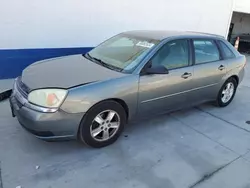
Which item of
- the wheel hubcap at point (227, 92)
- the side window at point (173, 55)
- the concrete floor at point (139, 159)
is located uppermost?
the side window at point (173, 55)

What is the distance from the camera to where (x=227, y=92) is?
16.5ft

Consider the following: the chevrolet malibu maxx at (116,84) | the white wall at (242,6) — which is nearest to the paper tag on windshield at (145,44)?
the chevrolet malibu maxx at (116,84)

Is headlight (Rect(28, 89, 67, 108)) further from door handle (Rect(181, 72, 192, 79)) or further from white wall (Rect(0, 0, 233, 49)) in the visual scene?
white wall (Rect(0, 0, 233, 49))

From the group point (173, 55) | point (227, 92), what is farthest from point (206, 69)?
point (227, 92)

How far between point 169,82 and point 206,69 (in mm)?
920

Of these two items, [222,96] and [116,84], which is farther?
[222,96]

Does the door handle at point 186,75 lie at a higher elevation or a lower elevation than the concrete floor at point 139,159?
higher

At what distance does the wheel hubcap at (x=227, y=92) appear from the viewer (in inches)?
195

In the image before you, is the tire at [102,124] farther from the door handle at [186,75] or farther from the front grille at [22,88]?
the door handle at [186,75]

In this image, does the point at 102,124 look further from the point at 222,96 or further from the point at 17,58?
the point at 17,58

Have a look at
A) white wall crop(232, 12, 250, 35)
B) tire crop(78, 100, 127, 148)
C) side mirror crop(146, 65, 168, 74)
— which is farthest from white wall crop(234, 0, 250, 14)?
tire crop(78, 100, 127, 148)

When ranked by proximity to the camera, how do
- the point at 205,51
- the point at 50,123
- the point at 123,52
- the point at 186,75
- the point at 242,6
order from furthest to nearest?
the point at 242,6
the point at 205,51
the point at 186,75
the point at 123,52
the point at 50,123

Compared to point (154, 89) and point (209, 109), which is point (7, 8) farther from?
point (209, 109)

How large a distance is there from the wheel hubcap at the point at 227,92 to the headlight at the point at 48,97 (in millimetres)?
3294
